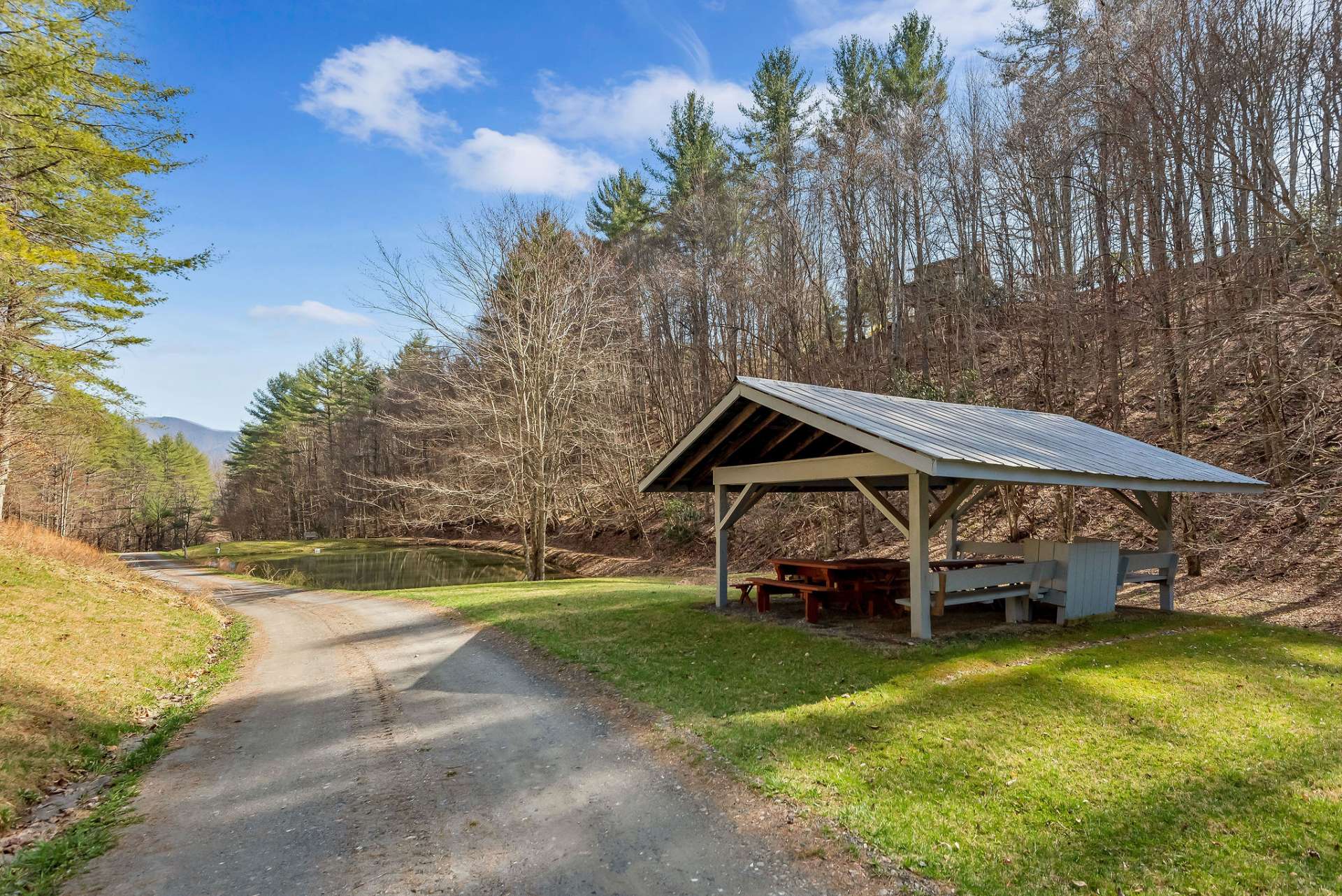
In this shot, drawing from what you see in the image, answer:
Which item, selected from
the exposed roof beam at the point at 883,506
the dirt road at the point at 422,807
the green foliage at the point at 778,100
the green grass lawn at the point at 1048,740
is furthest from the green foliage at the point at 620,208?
the dirt road at the point at 422,807

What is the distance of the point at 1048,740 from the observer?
16.4 ft

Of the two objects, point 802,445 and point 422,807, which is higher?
point 802,445

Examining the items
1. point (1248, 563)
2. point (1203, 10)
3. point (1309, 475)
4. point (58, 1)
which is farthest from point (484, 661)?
point (1203, 10)

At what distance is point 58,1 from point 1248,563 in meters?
20.4

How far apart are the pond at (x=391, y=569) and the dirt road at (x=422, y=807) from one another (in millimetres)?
14158

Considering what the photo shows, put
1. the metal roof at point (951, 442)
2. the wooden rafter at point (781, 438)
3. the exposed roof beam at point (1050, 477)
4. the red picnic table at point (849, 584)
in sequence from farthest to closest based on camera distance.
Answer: the wooden rafter at point (781, 438), the red picnic table at point (849, 584), the metal roof at point (951, 442), the exposed roof beam at point (1050, 477)

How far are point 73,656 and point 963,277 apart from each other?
22752 millimetres

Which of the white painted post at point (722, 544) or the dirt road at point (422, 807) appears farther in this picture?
the white painted post at point (722, 544)

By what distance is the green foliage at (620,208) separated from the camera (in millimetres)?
30672

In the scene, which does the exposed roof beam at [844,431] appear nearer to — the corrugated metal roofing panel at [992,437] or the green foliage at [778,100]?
the corrugated metal roofing panel at [992,437]

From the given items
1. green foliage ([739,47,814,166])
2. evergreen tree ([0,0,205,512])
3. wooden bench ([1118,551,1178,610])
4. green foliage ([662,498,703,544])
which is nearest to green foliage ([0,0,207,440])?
evergreen tree ([0,0,205,512])

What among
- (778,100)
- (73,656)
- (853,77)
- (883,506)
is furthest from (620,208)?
(73,656)

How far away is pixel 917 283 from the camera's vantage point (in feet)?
71.5

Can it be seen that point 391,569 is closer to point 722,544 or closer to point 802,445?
point 722,544
